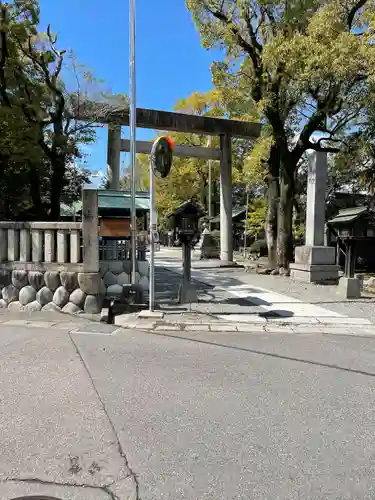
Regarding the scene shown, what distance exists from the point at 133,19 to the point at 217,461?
10.3m

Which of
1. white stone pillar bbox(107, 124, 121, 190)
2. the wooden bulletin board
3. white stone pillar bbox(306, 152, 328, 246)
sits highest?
white stone pillar bbox(107, 124, 121, 190)

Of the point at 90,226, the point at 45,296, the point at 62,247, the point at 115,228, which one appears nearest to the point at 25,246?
the point at 62,247

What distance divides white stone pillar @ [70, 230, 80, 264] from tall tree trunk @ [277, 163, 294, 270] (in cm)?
935

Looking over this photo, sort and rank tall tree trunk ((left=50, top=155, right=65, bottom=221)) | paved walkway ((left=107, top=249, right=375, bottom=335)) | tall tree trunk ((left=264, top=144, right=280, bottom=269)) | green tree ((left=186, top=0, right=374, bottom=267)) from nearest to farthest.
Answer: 1. paved walkway ((left=107, top=249, right=375, bottom=335))
2. green tree ((left=186, top=0, right=374, bottom=267))
3. tall tree trunk ((left=50, top=155, right=65, bottom=221))
4. tall tree trunk ((left=264, top=144, right=280, bottom=269))

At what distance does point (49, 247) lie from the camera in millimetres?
8750

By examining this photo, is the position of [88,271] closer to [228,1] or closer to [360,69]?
[360,69]

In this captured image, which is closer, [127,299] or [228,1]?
[127,299]

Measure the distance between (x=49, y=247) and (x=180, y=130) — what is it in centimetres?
1124

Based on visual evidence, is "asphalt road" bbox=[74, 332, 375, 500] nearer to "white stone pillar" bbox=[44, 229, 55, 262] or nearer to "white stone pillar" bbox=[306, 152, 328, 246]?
"white stone pillar" bbox=[44, 229, 55, 262]

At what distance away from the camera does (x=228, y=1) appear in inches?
586

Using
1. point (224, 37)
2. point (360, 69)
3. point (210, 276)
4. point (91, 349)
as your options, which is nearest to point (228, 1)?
point (224, 37)

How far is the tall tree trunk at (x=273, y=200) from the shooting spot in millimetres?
17047

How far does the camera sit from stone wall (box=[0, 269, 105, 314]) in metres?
8.42

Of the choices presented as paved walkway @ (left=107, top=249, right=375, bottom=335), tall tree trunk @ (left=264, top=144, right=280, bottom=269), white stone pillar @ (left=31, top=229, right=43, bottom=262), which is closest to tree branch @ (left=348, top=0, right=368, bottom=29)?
tall tree trunk @ (left=264, top=144, right=280, bottom=269)
